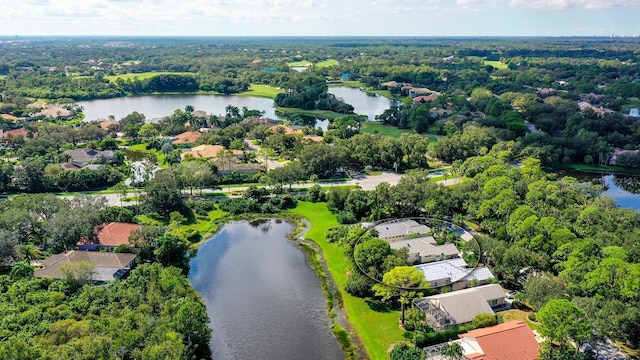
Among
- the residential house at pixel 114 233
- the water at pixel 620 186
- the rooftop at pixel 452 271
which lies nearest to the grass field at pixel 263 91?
the water at pixel 620 186

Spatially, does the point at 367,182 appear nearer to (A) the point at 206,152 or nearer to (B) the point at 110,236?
(A) the point at 206,152

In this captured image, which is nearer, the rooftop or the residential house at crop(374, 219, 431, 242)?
the rooftop

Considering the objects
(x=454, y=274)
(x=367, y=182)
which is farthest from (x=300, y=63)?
(x=454, y=274)

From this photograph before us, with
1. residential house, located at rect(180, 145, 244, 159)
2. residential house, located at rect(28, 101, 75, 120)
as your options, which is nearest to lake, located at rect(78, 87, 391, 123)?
residential house, located at rect(28, 101, 75, 120)

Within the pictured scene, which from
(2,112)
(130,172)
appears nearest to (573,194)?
(130,172)

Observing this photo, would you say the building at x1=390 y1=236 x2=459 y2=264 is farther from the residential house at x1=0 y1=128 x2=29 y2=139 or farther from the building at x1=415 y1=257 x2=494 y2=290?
the residential house at x1=0 y1=128 x2=29 y2=139

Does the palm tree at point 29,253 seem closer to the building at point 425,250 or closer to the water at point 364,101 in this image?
the building at point 425,250
